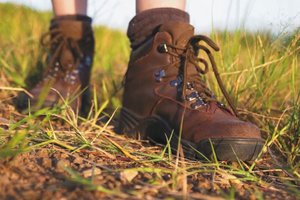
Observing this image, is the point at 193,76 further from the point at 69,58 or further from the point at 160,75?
the point at 69,58

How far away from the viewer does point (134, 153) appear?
4.50ft

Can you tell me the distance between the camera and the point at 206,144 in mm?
1387

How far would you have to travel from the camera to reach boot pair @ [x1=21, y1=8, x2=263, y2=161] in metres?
1.37

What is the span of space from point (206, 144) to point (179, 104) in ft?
0.60

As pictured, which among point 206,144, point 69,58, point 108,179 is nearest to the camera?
point 108,179

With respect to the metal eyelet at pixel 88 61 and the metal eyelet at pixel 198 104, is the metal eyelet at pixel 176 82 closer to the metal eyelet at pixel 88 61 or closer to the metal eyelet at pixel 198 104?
the metal eyelet at pixel 198 104

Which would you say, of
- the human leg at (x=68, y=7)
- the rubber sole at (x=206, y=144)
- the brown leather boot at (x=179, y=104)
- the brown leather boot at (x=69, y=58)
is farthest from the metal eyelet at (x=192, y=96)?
the human leg at (x=68, y=7)

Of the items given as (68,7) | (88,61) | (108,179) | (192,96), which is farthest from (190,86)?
(68,7)

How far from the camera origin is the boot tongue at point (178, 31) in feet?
5.10

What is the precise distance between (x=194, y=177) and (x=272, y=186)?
0.22 m

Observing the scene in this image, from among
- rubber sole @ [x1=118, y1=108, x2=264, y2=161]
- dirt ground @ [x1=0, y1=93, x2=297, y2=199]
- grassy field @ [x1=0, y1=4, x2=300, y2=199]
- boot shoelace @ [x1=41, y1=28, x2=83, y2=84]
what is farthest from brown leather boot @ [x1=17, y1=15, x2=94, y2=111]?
dirt ground @ [x1=0, y1=93, x2=297, y2=199]

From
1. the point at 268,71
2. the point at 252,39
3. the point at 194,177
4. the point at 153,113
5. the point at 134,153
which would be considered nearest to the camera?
the point at 194,177

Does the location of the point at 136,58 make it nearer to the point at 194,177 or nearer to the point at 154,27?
the point at 154,27

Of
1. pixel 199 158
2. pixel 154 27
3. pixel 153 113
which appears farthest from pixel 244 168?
pixel 154 27
